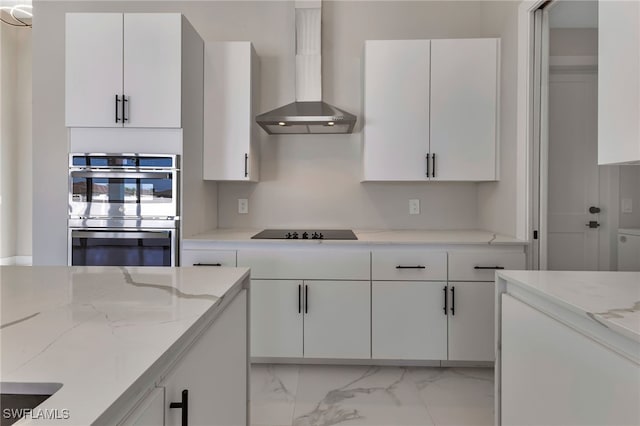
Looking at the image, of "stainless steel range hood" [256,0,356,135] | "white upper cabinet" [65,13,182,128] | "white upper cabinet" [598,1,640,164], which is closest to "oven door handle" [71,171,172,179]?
"white upper cabinet" [65,13,182,128]

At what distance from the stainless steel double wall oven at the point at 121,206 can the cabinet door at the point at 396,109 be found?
1.41m

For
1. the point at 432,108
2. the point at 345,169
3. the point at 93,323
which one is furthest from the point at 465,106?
the point at 93,323

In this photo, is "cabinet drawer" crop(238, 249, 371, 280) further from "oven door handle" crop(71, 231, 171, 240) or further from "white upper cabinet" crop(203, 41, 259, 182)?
"white upper cabinet" crop(203, 41, 259, 182)

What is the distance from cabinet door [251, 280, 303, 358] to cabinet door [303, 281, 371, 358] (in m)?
0.07

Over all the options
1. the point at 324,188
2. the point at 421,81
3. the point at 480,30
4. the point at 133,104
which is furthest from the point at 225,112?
the point at 480,30

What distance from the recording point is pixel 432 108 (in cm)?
259

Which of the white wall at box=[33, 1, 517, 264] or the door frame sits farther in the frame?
the white wall at box=[33, 1, 517, 264]

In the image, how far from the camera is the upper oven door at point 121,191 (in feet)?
7.65

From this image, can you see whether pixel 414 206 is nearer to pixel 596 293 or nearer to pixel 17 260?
pixel 596 293

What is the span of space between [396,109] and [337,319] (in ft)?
5.04

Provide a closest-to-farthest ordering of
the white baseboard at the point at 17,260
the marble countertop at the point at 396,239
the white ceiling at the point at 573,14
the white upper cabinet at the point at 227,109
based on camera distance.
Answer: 1. the white ceiling at the point at 573,14
2. the marble countertop at the point at 396,239
3. the white upper cabinet at the point at 227,109
4. the white baseboard at the point at 17,260

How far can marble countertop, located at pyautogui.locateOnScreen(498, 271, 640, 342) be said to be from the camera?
0.85 metres

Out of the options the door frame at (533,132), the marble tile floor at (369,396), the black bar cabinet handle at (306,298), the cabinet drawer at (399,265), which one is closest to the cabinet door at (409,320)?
the cabinet drawer at (399,265)

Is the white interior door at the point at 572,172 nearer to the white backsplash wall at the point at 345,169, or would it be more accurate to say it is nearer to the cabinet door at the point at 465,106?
the cabinet door at the point at 465,106
